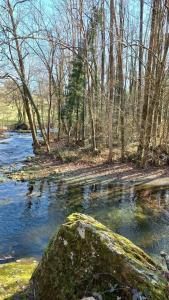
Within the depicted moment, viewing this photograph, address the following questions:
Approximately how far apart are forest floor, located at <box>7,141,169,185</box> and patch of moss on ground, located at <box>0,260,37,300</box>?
10.9m

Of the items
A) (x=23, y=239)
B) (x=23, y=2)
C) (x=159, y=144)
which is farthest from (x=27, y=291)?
(x=23, y=2)

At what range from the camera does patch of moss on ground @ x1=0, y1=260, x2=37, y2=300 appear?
5.31 metres

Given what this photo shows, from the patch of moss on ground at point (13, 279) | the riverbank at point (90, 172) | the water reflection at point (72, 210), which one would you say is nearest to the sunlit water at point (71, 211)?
the water reflection at point (72, 210)

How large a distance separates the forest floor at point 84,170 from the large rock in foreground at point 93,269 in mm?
12913

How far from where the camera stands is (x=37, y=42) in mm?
27297

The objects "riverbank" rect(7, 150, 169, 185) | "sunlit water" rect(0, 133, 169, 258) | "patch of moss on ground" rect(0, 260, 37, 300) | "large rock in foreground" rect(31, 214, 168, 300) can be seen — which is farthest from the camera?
"riverbank" rect(7, 150, 169, 185)

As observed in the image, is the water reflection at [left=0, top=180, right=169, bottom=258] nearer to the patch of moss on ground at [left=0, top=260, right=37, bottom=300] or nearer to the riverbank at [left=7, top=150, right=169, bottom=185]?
the riverbank at [left=7, top=150, right=169, bottom=185]

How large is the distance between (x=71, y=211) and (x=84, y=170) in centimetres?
727

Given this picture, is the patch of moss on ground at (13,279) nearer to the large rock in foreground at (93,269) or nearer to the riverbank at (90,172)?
the large rock in foreground at (93,269)

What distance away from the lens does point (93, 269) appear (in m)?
4.43

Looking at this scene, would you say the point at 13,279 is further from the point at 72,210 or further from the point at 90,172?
the point at 90,172

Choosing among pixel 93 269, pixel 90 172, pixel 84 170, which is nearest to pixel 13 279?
pixel 93 269

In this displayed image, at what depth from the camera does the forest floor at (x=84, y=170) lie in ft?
60.1

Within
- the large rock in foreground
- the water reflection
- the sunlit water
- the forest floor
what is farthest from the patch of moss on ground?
the forest floor
